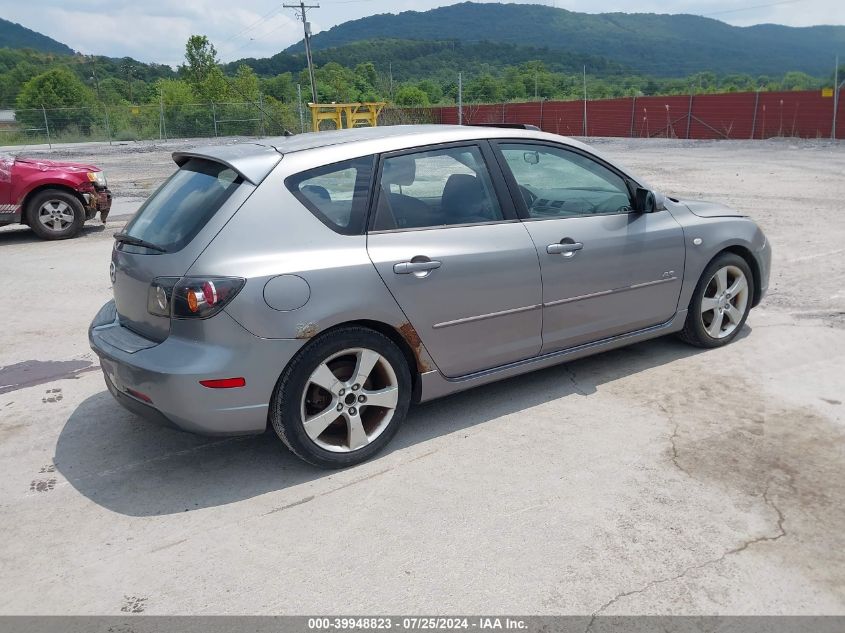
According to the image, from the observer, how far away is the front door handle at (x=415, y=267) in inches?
148

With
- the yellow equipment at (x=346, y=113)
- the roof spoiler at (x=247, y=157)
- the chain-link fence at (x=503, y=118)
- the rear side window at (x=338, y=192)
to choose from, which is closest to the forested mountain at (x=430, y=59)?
the chain-link fence at (x=503, y=118)

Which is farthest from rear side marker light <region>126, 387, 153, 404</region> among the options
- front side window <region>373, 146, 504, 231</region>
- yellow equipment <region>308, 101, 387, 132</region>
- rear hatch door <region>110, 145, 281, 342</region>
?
yellow equipment <region>308, 101, 387, 132</region>

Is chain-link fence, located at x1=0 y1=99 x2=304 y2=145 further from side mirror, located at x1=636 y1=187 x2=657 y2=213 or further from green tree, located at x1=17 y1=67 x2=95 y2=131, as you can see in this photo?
side mirror, located at x1=636 y1=187 x2=657 y2=213

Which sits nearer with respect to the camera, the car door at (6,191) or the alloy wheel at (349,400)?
the alloy wheel at (349,400)

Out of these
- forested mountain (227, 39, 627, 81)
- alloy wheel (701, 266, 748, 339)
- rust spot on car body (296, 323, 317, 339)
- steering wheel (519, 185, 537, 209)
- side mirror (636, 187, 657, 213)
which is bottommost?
alloy wheel (701, 266, 748, 339)

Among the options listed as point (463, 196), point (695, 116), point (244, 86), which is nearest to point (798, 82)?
point (695, 116)

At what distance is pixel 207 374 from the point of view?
338 centimetres

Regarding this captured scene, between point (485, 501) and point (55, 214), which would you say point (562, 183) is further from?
point (55, 214)

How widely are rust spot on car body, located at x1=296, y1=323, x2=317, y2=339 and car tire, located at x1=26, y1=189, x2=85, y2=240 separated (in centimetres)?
876

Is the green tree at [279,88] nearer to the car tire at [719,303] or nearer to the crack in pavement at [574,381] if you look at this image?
the car tire at [719,303]

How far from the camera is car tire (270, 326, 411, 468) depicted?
3564mm

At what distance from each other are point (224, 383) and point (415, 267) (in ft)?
3.66

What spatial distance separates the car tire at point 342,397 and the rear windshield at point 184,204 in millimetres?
818

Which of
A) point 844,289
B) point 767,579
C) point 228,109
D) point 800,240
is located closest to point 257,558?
point 767,579
